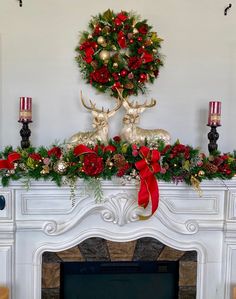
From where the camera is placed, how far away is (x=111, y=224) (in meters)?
2.00

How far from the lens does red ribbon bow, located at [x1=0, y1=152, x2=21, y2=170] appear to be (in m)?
1.78

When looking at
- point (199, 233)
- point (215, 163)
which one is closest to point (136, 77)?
point (215, 163)

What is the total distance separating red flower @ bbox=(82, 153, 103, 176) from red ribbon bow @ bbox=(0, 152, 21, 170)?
14.0 inches

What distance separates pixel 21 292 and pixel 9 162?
81 cm

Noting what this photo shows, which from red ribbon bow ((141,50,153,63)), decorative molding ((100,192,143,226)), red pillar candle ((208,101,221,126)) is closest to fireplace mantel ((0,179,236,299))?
decorative molding ((100,192,143,226))

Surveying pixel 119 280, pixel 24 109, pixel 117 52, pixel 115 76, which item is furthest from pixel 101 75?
pixel 119 280

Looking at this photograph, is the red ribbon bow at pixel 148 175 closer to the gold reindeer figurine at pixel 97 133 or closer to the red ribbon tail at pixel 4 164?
the gold reindeer figurine at pixel 97 133

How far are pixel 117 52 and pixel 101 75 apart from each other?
19cm

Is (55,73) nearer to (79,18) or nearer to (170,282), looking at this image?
(79,18)

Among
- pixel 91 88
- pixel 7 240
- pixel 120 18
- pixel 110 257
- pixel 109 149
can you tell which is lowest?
Result: pixel 110 257

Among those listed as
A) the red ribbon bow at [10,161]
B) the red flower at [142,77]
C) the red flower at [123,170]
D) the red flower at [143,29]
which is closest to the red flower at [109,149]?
the red flower at [123,170]

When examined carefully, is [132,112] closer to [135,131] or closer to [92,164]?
[135,131]

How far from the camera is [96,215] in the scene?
6.56 ft

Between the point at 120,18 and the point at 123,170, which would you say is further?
the point at 120,18
